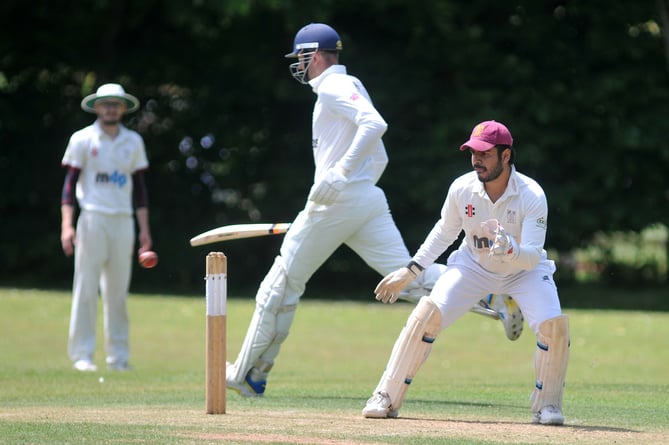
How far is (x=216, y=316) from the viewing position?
7.21 metres

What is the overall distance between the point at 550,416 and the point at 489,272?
0.90m

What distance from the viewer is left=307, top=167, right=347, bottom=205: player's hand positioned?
8102mm

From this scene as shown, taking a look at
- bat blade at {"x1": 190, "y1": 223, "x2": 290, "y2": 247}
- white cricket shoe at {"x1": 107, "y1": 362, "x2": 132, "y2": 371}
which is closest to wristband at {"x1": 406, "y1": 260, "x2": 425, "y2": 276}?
bat blade at {"x1": 190, "y1": 223, "x2": 290, "y2": 247}

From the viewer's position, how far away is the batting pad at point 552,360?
7195 millimetres

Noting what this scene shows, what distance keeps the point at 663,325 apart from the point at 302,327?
4.86m

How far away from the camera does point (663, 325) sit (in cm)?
1702

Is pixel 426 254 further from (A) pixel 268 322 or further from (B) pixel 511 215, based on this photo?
(A) pixel 268 322

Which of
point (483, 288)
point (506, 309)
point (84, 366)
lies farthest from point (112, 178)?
point (483, 288)

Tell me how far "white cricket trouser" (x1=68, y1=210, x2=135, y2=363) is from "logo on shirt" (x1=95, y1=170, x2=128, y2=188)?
305mm

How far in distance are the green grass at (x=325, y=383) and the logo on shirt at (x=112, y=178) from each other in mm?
1755

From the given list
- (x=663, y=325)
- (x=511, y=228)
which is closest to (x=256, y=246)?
(x=663, y=325)

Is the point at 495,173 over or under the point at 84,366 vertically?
→ over

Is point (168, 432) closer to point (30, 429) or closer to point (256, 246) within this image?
point (30, 429)

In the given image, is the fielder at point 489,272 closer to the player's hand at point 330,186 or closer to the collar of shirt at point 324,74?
the player's hand at point 330,186
